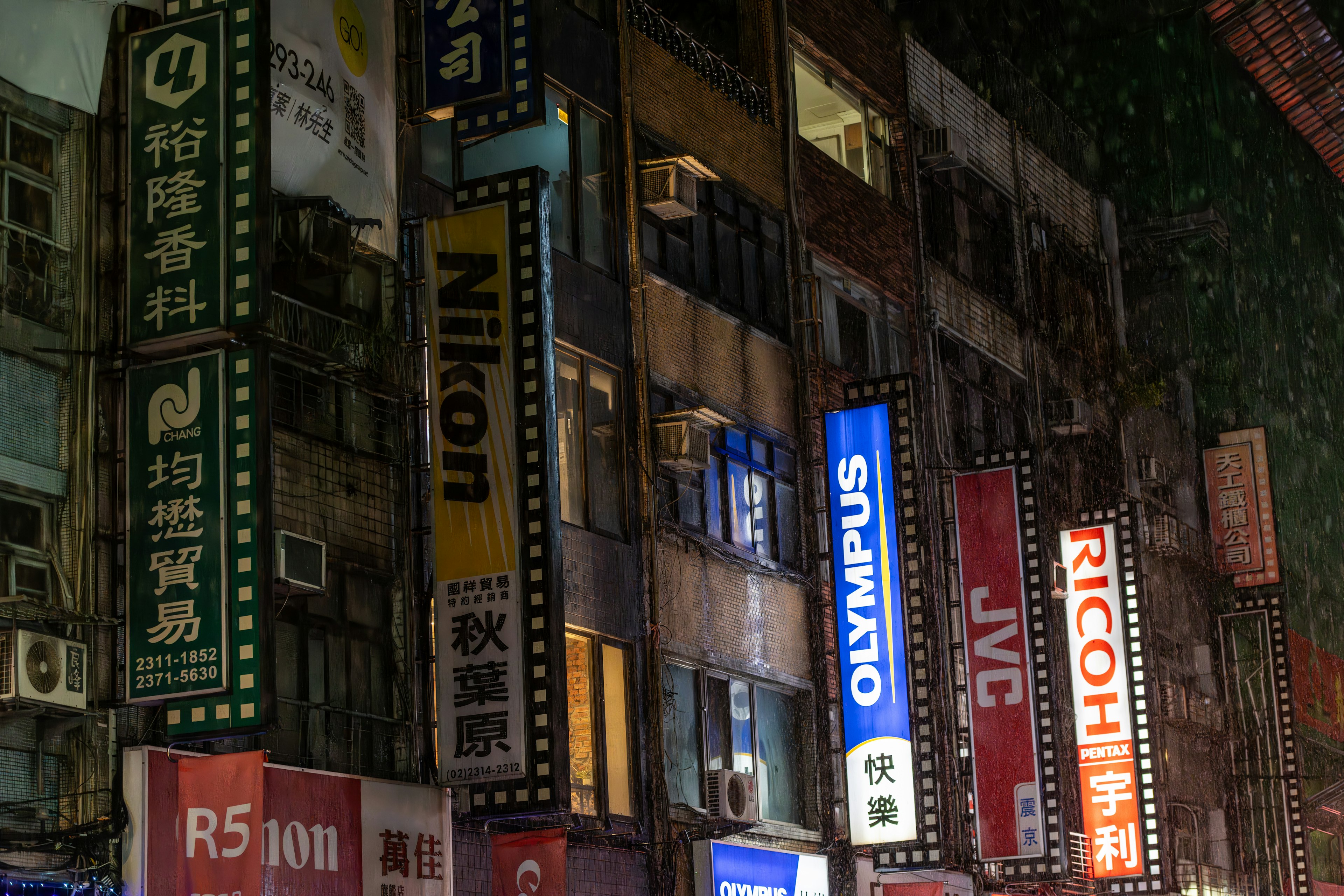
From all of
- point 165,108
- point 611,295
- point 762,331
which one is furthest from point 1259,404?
point 165,108

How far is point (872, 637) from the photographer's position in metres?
23.6

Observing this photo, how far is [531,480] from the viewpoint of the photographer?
640 inches

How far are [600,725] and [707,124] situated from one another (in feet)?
28.9

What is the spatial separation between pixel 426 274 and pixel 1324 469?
1810 inches

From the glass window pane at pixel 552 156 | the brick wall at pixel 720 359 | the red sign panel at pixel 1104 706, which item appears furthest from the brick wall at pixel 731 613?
the red sign panel at pixel 1104 706

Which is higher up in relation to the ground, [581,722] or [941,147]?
[941,147]

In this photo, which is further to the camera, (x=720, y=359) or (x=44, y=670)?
(x=720, y=359)

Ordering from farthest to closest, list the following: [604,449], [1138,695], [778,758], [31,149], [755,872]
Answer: [1138,695] < [778,758] < [755,872] < [604,449] < [31,149]

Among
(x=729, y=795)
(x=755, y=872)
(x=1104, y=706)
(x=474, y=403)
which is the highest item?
(x=474, y=403)

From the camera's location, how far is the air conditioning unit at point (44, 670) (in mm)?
12703

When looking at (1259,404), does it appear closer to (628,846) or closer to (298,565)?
(628,846)

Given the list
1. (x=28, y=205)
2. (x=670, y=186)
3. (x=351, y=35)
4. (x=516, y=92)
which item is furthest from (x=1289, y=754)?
(x=28, y=205)

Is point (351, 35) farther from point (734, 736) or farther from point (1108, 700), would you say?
point (1108, 700)

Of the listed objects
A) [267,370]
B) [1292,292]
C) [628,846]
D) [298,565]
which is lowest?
[628,846]
